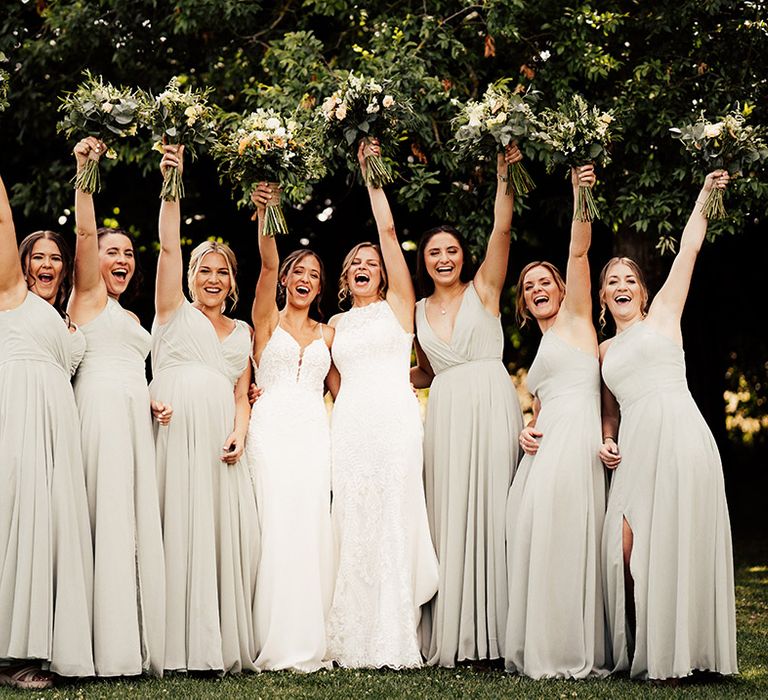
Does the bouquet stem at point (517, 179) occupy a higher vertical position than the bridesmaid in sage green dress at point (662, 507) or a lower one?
higher

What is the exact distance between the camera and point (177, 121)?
7168mm

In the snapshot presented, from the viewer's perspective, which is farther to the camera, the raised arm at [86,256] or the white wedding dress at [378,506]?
the white wedding dress at [378,506]

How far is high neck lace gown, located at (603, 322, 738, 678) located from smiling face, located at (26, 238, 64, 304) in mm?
3654

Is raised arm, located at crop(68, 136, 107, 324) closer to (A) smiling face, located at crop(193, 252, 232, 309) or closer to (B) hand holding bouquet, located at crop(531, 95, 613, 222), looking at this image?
(A) smiling face, located at crop(193, 252, 232, 309)

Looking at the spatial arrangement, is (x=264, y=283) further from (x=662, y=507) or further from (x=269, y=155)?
(x=662, y=507)

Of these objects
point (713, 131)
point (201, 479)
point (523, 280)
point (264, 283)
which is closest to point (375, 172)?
point (264, 283)

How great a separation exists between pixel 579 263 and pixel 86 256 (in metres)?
3.19

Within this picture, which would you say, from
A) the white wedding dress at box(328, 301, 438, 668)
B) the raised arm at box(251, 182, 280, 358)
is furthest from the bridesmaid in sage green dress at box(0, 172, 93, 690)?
the white wedding dress at box(328, 301, 438, 668)

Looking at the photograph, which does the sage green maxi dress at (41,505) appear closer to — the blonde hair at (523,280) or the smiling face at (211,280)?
the smiling face at (211,280)

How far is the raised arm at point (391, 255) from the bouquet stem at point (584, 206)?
1.29 metres

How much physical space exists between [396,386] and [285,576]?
60.2 inches

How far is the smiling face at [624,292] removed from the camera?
740 centimetres

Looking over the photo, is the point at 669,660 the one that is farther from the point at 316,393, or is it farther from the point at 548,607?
the point at 316,393

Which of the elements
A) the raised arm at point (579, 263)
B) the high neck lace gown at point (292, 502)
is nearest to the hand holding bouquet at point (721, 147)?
the raised arm at point (579, 263)
